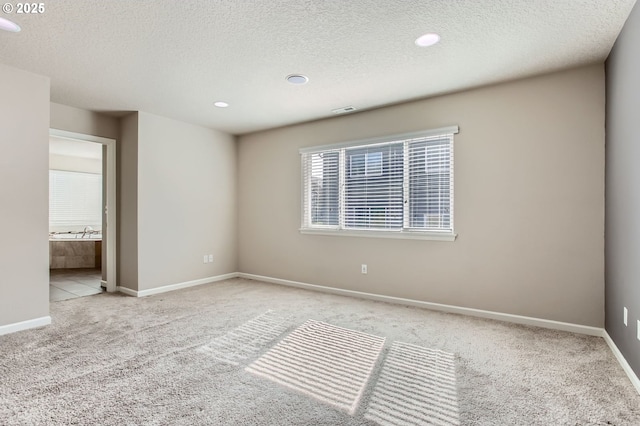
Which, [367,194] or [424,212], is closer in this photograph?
[424,212]

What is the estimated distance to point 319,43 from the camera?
2.55 metres

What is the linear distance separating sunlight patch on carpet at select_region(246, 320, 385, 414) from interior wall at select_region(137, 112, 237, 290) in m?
2.59

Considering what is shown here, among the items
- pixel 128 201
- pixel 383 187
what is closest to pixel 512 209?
pixel 383 187

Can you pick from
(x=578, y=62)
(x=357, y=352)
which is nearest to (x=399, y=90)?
(x=578, y=62)

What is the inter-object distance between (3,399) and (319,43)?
3.18 m

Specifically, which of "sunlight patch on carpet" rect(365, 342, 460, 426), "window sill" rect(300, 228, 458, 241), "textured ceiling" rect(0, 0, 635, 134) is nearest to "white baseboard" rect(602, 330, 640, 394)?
"sunlight patch on carpet" rect(365, 342, 460, 426)

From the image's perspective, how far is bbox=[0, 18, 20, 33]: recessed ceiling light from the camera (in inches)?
88.6

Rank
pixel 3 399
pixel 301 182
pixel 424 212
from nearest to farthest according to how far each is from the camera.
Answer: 1. pixel 3 399
2. pixel 424 212
3. pixel 301 182

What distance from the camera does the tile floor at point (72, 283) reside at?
14.4ft

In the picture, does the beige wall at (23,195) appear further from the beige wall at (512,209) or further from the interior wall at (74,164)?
the interior wall at (74,164)

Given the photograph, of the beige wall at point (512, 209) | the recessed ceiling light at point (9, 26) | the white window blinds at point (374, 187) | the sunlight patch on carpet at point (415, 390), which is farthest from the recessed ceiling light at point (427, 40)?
the recessed ceiling light at point (9, 26)

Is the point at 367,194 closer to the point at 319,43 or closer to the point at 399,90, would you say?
the point at 399,90

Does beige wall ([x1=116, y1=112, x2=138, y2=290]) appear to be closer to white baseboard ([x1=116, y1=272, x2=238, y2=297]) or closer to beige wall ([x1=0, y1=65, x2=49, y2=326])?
white baseboard ([x1=116, y1=272, x2=238, y2=297])

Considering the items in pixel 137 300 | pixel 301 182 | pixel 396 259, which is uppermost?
pixel 301 182
